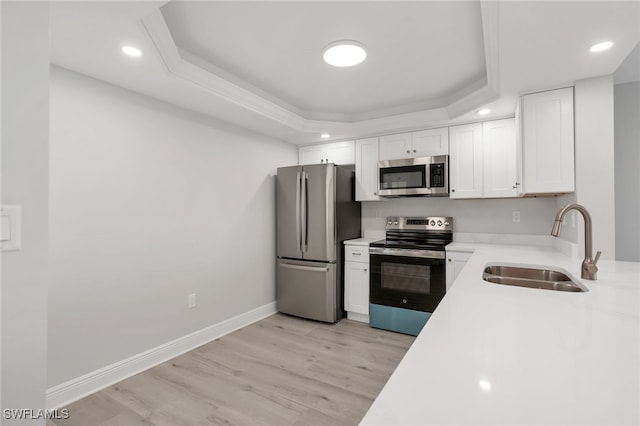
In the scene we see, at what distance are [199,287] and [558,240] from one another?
3.39 m

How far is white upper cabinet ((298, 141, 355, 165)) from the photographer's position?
396cm

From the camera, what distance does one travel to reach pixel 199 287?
116 inches

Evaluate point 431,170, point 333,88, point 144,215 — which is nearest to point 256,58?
point 333,88

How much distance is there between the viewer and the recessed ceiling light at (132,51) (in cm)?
186

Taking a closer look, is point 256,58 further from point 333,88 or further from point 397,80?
point 397,80

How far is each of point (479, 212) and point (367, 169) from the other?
1.38 m

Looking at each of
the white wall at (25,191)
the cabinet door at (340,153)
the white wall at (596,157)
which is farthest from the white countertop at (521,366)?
the cabinet door at (340,153)

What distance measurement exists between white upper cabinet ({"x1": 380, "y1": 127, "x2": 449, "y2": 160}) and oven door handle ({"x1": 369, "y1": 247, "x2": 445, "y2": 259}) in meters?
1.11

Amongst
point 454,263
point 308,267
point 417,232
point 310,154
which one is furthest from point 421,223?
point 310,154

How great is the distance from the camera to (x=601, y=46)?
5.98 ft

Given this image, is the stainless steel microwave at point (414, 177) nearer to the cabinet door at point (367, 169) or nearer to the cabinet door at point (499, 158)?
the cabinet door at point (367, 169)

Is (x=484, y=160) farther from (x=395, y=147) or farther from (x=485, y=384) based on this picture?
(x=485, y=384)

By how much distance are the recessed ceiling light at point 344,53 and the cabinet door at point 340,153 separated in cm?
160

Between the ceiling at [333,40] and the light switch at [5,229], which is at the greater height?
the ceiling at [333,40]
